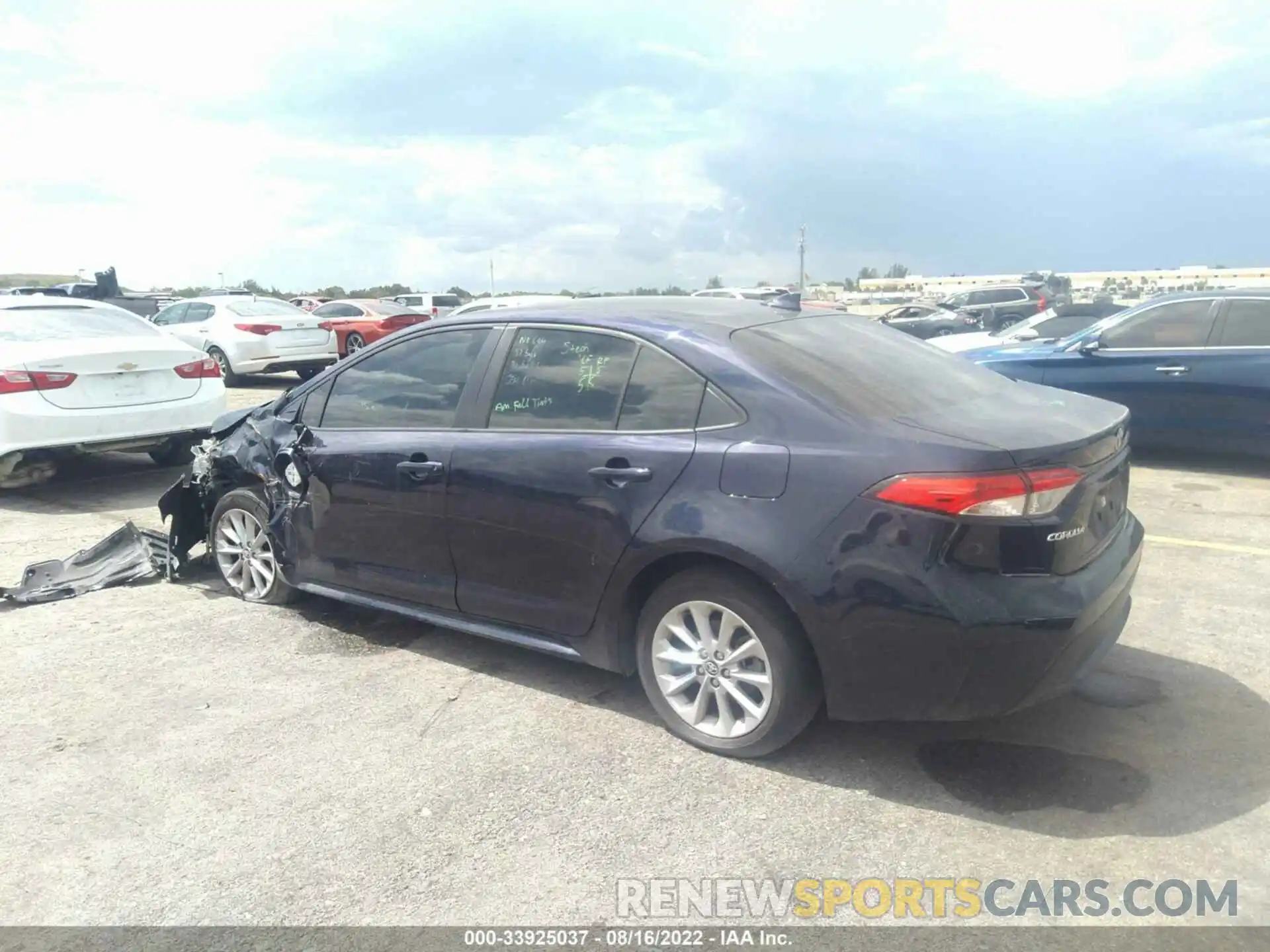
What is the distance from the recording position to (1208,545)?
238 inches

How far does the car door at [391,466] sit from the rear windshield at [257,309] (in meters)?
12.0

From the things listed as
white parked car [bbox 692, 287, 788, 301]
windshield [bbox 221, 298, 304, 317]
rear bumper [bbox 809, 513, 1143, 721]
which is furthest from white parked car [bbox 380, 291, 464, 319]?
rear bumper [bbox 809, 513, 1143, 721]

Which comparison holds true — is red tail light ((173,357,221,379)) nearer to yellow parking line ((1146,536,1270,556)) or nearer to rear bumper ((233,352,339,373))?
rear bumper ((233,352,339,373))

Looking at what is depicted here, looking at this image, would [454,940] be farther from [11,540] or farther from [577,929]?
[11,540]

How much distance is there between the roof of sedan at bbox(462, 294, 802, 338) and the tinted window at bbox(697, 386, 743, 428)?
1.01 ft

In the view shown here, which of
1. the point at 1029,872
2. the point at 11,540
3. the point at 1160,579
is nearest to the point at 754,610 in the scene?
the point at 1029,872

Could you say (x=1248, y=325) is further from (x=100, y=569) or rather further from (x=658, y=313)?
(x=100, y=569)

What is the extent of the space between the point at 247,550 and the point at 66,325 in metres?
4.25

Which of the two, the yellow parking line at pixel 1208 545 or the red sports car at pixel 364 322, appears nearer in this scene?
the yellow parking line at pixel 1208 545

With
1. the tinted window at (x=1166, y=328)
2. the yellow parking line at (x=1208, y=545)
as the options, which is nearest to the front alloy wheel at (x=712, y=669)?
the yellow parking line at (x=1208, y=545)

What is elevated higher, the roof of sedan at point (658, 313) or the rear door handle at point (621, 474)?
the roof of sedan at point (658, 313)

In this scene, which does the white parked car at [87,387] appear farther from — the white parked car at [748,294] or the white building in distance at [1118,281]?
the white building in distance at [1118,281]

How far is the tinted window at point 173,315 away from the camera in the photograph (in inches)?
650

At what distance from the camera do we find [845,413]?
3.33 metres
